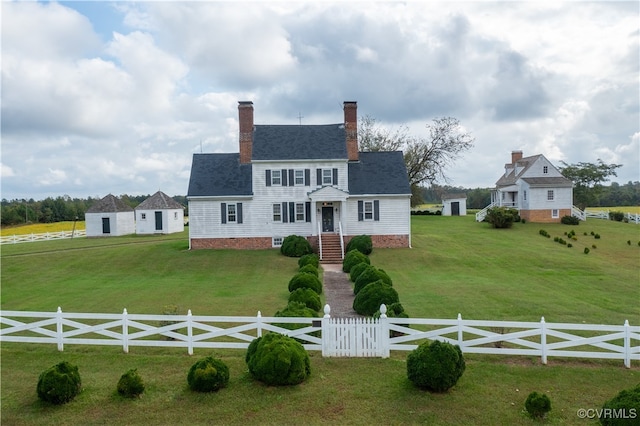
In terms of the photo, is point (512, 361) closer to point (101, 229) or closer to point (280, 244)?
point (280, 244)

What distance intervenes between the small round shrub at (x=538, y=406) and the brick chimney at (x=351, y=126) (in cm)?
2965

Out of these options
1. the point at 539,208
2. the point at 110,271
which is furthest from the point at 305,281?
the point at 539,208

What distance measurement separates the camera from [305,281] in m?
21.1

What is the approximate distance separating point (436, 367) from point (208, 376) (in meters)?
5.23

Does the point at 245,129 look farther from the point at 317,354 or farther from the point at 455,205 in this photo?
the point at 455,205

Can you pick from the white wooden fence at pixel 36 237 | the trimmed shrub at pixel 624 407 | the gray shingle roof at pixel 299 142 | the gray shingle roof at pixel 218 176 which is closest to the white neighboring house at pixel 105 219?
the white wooden fence at pixel 36 237

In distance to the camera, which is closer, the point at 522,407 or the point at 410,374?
the point at 522,407

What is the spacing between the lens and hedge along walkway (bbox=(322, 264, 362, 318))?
18941 millimetres

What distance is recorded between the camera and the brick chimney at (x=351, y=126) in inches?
1508

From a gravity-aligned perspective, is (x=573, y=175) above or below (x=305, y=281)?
above

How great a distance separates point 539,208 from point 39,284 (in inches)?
1815

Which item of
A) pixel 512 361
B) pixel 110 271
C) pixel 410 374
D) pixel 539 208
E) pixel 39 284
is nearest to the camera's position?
pixel 410 374

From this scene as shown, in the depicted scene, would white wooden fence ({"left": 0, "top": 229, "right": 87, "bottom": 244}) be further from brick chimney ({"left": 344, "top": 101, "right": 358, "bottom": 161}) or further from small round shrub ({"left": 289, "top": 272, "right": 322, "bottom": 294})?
small round shrub ({"left": 289, "top": 272, "right": 322, "bottom": 294})

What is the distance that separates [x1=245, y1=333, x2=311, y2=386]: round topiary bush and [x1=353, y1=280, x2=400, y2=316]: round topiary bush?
5.73m
